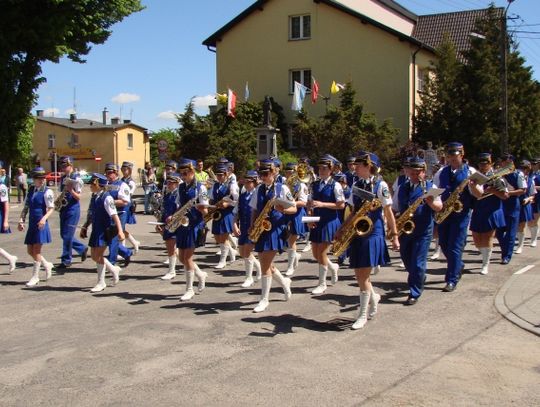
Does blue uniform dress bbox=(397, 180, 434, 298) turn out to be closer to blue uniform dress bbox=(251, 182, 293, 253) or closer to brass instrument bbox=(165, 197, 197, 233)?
blue uniform dress bbox=(251, 182, 293, 253)

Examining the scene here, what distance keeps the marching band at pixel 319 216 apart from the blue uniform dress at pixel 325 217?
0.02 meters

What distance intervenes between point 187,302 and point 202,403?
3.87 m

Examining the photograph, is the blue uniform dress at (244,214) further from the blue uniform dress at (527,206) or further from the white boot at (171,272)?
the blue uniform dress at (527,206)

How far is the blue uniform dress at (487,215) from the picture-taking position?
423 inches

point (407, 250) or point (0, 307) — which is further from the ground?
point (407, 250)

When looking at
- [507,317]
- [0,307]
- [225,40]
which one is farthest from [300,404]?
[225,40]

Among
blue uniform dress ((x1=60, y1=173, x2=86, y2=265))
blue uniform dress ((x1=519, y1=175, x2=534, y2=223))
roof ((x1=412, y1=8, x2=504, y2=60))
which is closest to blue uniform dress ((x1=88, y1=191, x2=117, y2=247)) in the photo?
blue uniform dress ((x1=60, y1=173, x2=86, y2=265))

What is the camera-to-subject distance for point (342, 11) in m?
35.8

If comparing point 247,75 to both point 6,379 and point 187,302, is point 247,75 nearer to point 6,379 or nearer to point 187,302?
point 187,302

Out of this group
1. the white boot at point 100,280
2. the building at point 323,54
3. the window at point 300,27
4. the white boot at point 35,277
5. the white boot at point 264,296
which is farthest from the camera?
the window at point 300,27

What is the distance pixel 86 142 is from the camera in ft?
234

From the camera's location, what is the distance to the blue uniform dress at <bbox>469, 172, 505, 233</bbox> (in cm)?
1073

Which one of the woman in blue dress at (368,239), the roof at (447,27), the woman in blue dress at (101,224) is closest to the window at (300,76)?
the roof at (447,27)

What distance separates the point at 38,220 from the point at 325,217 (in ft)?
15.9
